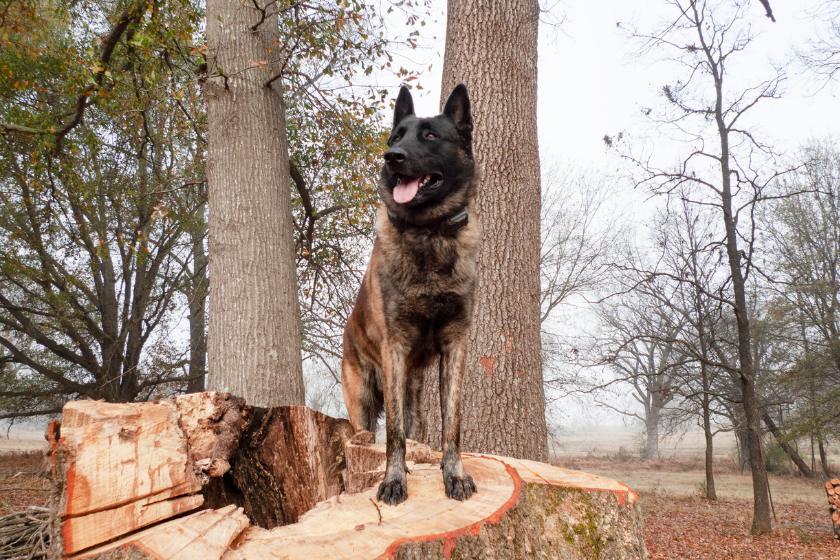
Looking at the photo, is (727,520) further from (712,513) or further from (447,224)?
(447,224)

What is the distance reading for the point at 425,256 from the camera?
2.78m

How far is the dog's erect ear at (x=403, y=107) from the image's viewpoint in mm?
3061

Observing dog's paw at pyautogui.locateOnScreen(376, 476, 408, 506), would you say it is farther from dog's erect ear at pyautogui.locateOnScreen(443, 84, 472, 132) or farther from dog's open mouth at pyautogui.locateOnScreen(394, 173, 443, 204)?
dog's erect ear at pyautogui.locateOnScreen(443, 84, 472, 132)

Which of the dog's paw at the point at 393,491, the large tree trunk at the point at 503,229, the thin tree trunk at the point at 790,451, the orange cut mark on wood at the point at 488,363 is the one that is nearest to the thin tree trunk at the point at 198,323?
the large tree trunk at the point at 503,229

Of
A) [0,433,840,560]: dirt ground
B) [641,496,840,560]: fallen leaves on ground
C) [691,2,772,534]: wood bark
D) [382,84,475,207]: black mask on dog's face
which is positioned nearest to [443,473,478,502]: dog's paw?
[382,84,475,207]: black mask on dog's face

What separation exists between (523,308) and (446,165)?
6.29 ft

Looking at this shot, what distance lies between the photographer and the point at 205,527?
65.8 inches

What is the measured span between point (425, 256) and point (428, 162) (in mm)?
540

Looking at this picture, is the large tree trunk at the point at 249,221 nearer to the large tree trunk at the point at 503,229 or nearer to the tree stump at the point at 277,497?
the large tree trunk at the point at 503,229

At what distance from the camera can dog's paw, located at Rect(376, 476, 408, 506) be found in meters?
2.14

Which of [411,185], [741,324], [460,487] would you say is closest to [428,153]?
[411,185]

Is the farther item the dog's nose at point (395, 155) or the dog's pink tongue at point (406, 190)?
the dog's pink tongue at point (406, 190)

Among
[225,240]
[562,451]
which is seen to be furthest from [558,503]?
[562,451]

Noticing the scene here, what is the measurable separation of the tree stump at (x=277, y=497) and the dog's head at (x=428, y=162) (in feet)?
4.41
